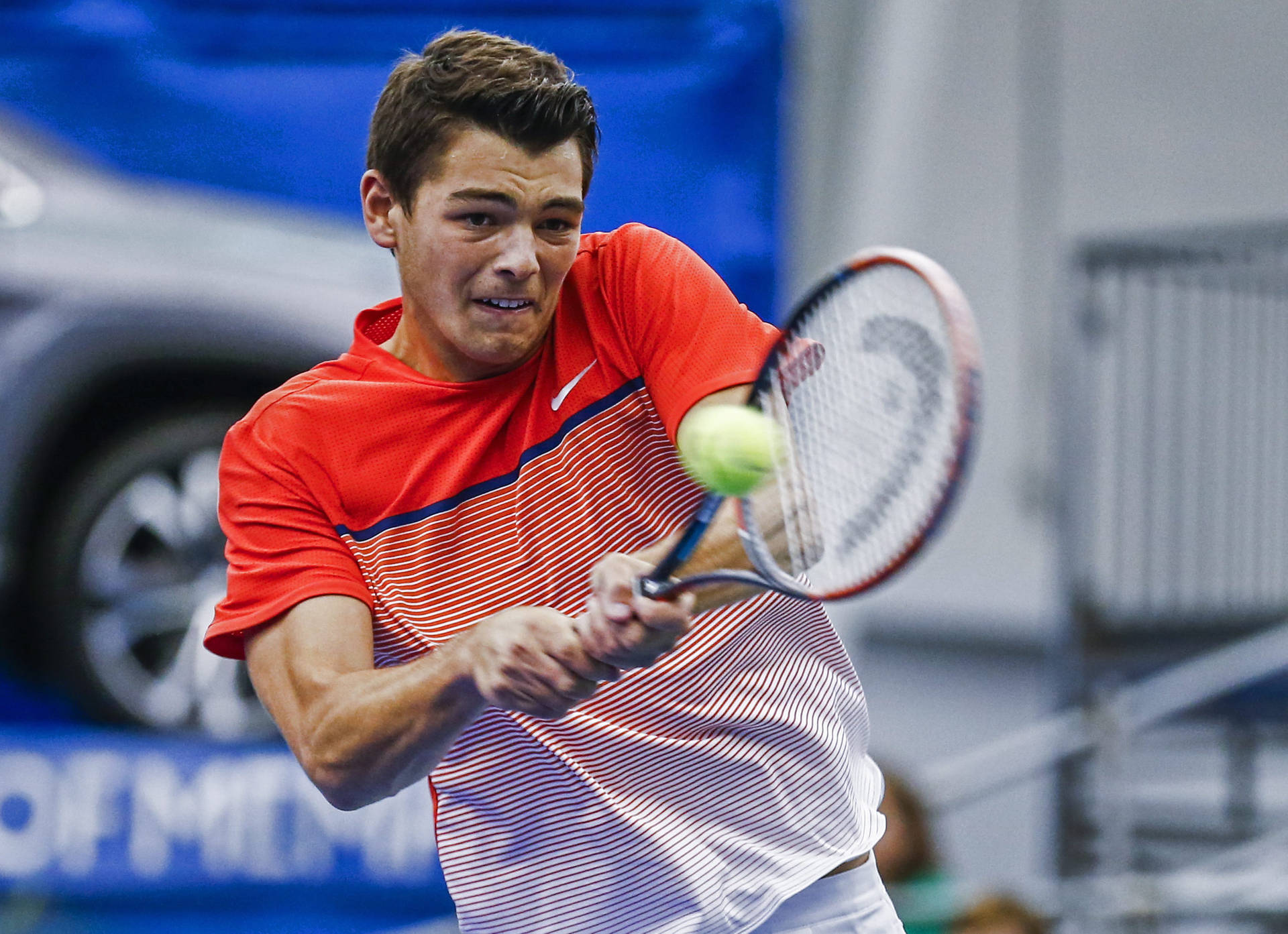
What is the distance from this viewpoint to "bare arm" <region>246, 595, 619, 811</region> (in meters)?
1.55

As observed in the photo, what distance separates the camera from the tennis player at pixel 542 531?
5.94 ft

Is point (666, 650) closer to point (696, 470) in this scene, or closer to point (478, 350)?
point (696, 470)

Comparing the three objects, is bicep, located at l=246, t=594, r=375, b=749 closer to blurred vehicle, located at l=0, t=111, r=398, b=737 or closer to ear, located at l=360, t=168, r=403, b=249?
ear, located at l=360, t=168, r=403, b=249

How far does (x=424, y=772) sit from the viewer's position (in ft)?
5.71

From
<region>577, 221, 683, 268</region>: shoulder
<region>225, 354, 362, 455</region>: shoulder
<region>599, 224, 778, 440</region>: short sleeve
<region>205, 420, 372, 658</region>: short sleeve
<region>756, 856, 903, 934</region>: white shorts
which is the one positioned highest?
<region>577, 221, 683, 268</region>: shoulder

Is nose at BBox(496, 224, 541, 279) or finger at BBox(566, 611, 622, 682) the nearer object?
finger at BBox(566, 611, 622, 682)

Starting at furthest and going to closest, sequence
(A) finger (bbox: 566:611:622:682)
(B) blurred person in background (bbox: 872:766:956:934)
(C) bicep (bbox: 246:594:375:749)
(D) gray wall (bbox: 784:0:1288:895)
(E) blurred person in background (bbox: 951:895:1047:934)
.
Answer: (D) gray wall (bbox: 784:0:1288:895) < (B) blurred person in background (bbox: 872:766:956:934) < (E) blurred person in background (bbox: 951:895:1047:934) < (C) bicep (bbox: 246:594:375:749) < (A) finger (bbox: 566:611:622:682)

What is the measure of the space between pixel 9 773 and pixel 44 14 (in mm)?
1934

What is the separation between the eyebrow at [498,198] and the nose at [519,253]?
0.03 metres

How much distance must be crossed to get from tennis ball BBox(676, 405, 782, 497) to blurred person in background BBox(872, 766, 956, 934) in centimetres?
217

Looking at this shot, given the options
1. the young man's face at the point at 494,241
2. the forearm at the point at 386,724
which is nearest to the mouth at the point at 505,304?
the young man's face at the point at 494,241

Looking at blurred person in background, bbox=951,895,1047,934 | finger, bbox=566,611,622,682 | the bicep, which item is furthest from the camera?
blurred person in background, bbox=951,895,1047,934

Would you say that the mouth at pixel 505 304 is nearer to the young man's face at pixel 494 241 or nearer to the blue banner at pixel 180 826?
the young man's face at pixel 494 241

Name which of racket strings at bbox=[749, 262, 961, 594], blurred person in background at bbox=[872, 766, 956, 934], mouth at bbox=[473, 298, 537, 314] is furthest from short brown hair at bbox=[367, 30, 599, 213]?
blurred person in background at bbox=[872, 766, 956, 934]
